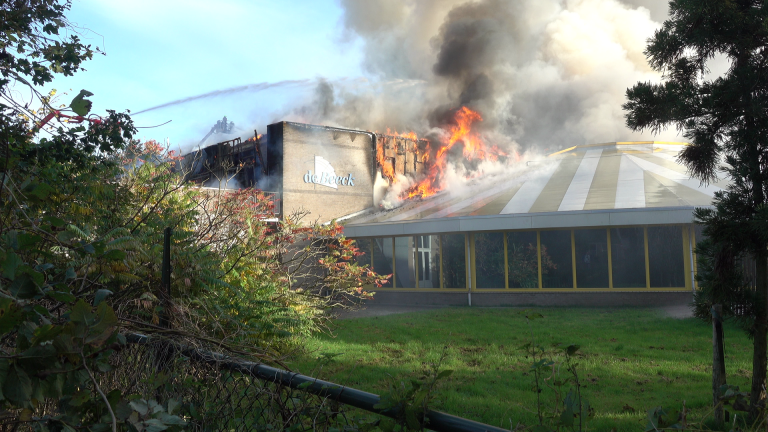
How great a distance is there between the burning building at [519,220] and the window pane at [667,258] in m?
0.03

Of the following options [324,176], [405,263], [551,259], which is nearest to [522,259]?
[551,259]

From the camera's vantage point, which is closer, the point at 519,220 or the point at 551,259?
the point at 519,220

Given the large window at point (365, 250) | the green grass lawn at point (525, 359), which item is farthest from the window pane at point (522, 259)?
the large window at point (365, 250)

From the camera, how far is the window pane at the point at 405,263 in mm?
19219

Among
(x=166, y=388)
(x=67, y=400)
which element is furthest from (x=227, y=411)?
(x=67, y=400)

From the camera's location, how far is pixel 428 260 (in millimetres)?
18891

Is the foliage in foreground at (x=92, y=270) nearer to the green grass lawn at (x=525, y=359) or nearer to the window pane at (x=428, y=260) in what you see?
the green grass lawn at (x=525, y=359)

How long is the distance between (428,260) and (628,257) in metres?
6.57

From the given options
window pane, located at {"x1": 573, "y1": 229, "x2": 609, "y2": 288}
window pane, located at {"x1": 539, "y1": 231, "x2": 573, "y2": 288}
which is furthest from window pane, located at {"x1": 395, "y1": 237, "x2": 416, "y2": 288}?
window pane, located at {"x1": 573, "y1": 229, "x2": 609, "y2": 288}

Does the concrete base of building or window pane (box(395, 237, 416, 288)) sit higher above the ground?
window pane (box(395, 237, 416, 288))

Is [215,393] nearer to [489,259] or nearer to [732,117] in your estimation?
[732,117]

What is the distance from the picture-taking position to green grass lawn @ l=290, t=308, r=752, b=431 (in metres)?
5.93

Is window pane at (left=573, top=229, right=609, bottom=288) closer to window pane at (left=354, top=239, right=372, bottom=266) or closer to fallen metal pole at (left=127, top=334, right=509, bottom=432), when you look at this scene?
window pane at (left=354, top=239, right=372, bottom=266)

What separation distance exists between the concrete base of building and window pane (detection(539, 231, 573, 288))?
40 cm
